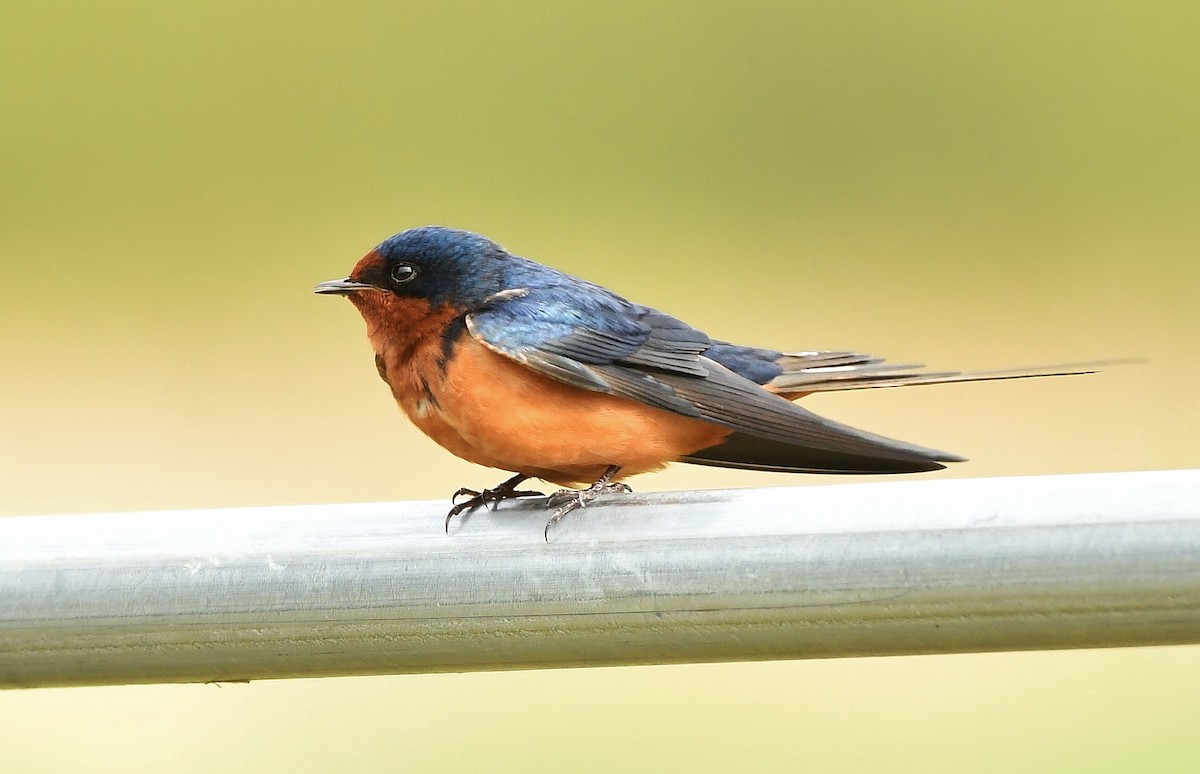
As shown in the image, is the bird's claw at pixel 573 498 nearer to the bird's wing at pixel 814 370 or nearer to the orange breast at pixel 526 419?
the orange breast at pixel 526 419

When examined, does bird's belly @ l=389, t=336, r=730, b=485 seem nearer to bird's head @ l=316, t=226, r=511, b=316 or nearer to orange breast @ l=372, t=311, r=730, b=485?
orange breast @ l=372, t=311, r=730, b=485

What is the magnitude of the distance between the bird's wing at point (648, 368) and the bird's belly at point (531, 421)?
3 cm

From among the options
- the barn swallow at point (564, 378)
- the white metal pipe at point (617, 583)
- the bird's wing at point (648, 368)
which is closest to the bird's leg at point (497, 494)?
the barn swallow at point (564, 378)

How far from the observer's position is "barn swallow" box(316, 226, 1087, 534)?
62.9 inches

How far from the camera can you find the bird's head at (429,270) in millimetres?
1752

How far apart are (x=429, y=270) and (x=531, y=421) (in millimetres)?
274

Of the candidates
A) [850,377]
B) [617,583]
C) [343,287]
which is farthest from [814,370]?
[617,583]

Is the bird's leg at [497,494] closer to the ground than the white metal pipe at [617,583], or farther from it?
farther from it

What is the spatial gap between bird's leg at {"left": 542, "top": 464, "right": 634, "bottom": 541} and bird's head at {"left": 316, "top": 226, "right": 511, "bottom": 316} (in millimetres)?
266

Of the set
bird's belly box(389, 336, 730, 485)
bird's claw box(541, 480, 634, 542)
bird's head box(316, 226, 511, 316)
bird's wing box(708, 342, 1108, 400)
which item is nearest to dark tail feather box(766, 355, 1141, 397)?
bird's wing box(708, 342, 1108, 400)

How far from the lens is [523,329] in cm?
163

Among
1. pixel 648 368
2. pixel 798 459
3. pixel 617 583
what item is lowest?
pixel 617 583

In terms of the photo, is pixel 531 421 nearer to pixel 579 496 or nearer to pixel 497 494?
pixel 497 494

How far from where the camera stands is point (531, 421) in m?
1.60
